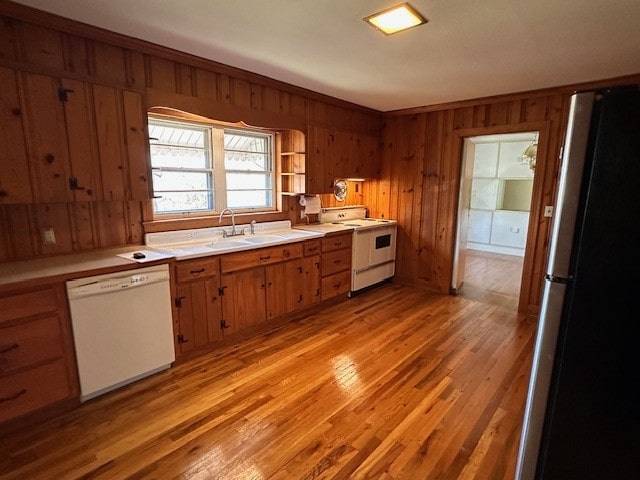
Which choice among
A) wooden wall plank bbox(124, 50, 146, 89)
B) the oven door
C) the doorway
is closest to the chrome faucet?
wooden wall plank bbox(124, 50, 146, 89)

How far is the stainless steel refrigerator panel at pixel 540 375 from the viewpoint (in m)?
0.95

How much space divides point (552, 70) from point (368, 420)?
10.9ft

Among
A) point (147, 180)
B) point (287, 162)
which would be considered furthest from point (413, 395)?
point (287, 162)

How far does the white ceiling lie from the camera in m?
1.93

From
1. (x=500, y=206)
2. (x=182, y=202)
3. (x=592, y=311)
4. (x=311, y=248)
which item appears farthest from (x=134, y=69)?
(x=500, y=206)

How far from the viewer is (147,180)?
2.61 metres

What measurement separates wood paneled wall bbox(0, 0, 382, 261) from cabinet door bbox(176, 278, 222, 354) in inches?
26.7

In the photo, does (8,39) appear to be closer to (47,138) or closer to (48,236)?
(47,138)

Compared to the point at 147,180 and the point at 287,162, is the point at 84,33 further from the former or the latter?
the point at 287,162

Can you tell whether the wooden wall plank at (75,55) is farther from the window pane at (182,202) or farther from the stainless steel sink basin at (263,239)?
the stainless steel sink basin at (263,239)

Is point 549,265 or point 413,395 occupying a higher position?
point 549,265

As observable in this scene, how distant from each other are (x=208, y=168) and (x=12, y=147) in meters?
1.51

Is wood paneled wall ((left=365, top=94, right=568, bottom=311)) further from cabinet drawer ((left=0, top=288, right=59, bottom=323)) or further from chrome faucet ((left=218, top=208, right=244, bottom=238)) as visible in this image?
cabinet drawer ((left=0, top=288, right=59, bottom=323))

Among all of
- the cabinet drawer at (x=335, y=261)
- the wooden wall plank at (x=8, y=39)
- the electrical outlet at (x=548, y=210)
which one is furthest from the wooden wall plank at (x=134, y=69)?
the electrical outlet at (x=548, y=210)
